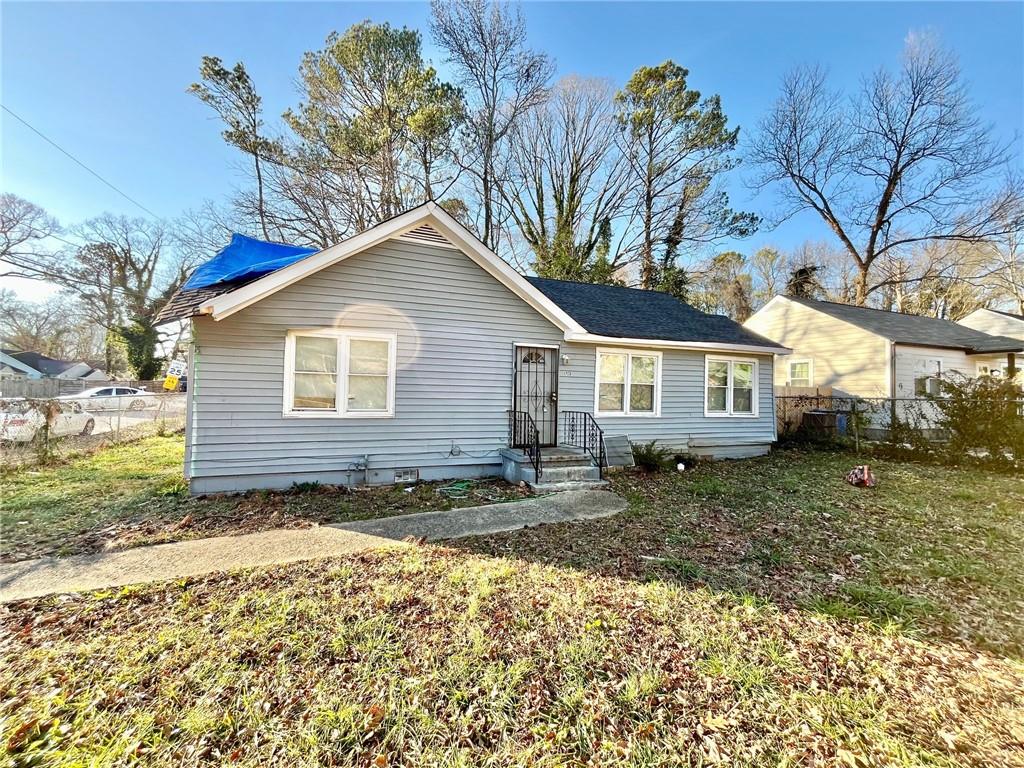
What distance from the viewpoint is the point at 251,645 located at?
301cm

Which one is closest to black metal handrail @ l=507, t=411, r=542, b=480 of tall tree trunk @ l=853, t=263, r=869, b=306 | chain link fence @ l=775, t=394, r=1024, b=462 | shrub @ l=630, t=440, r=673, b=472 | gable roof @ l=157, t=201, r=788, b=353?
gable roof @ l=157, t=201, r=788, b=353

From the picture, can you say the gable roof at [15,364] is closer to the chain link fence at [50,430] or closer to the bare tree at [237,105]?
the chain link fence at [50,430]

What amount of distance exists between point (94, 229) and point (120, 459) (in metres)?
29.1

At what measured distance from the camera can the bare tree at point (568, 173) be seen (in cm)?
2209

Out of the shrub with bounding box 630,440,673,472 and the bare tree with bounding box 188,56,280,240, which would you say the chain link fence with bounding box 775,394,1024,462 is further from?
the bare tree with bounding box 188,56,280,240

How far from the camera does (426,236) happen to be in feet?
25.3

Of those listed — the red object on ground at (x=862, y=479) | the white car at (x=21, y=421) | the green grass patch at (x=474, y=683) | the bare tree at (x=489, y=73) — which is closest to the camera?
the green grass patch at (x=474, y=683)

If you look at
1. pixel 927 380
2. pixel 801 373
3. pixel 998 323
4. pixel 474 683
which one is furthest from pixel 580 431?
pixel 998 323

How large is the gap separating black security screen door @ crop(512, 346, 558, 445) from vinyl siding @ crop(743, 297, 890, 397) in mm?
10997

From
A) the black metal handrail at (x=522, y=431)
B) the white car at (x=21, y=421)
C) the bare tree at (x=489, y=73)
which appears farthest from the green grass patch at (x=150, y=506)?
the bare tree at (x=489, y=73)

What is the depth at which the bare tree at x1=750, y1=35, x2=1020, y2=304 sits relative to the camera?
20.4m

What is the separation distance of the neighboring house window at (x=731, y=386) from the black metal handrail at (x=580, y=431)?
3.61m

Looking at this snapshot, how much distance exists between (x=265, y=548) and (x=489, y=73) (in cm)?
2327

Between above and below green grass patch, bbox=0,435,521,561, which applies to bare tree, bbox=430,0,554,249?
above
